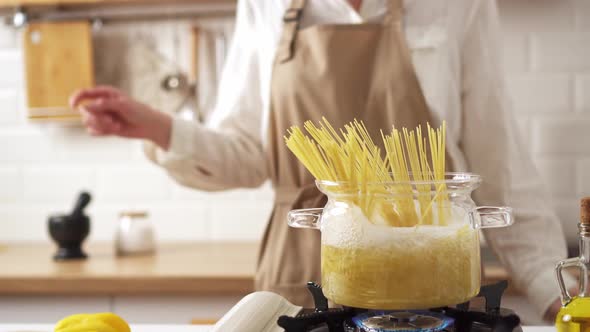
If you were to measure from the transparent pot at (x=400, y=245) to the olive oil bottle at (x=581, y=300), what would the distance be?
0.12 metres

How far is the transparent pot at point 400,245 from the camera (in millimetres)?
647

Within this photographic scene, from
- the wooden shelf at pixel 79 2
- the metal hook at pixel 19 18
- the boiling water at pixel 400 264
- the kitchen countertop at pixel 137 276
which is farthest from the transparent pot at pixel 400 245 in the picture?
the metal hook at pixel 19 18

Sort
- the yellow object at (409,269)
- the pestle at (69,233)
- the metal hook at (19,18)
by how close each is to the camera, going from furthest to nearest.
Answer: the metal hook at (19,18)
the pestle at (69,233)
the yellow object at (409,269)

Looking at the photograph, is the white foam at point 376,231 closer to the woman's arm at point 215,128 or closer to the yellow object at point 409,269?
the yellow object at point 409,269

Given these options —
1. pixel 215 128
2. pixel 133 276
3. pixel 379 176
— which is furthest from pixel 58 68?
pixel 379 176

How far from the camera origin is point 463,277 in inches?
26.4

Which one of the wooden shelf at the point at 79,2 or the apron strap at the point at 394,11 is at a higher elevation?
the wooden shelf at the point at 79,2

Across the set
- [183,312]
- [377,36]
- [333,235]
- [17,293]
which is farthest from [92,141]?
[333,235]

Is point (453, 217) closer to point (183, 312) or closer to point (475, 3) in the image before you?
point (475, 3)

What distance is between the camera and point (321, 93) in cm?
142

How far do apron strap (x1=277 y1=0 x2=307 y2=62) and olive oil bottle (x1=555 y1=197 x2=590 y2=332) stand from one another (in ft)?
2.63

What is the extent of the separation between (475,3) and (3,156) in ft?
5.97

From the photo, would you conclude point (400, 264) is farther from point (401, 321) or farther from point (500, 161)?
point (500, 161)

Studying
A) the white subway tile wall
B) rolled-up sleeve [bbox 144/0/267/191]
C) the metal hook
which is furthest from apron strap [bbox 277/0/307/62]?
the metal hook
